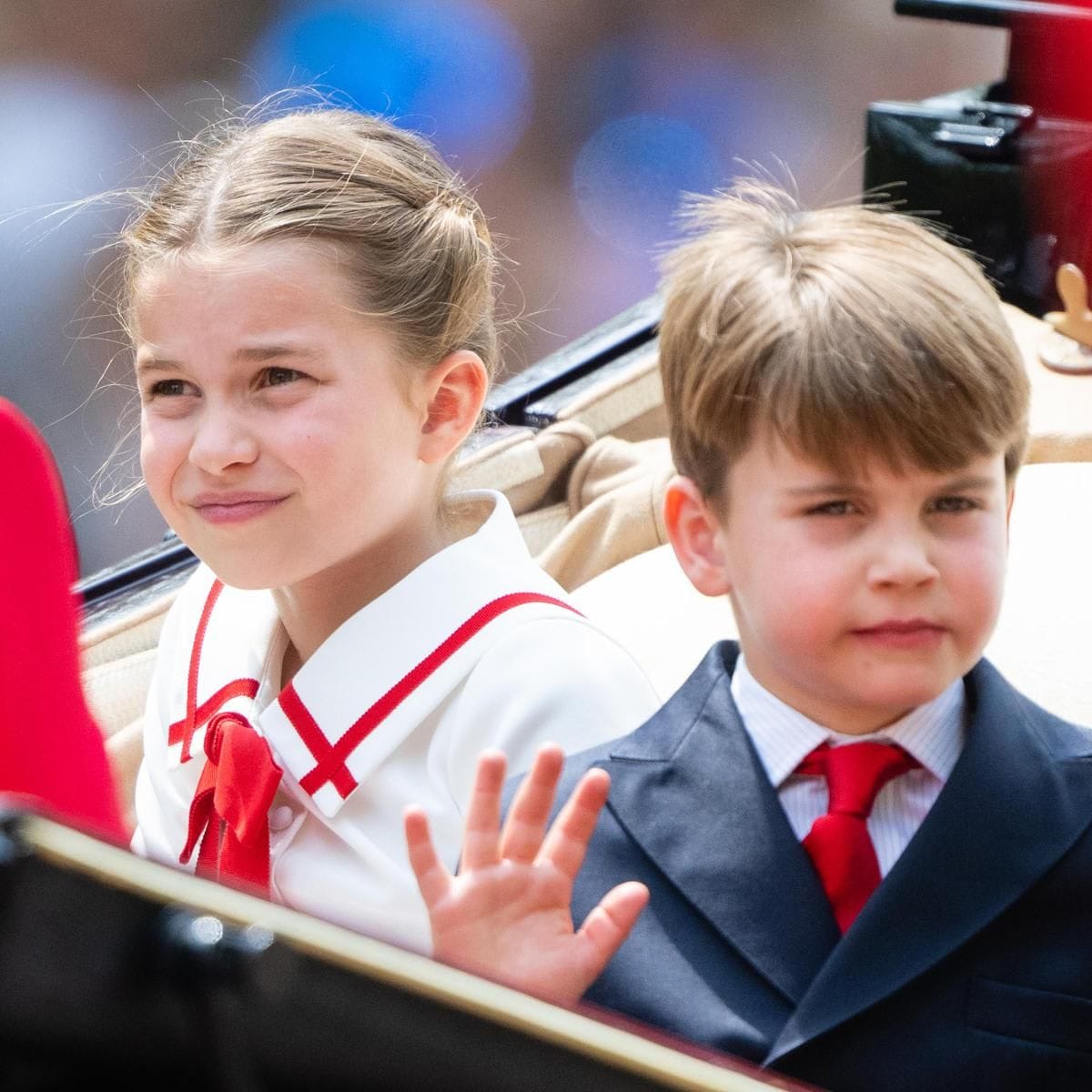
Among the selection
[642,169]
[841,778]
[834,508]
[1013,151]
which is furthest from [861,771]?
Result: [642,169]

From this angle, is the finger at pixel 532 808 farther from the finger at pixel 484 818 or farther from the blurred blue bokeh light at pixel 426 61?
the blurred blue bokeh light at pixel 426 61

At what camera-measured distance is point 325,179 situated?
1043 mm

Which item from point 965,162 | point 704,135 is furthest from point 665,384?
point 704,135

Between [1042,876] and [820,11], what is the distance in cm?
230

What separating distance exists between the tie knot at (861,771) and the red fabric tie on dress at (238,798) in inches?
14.6

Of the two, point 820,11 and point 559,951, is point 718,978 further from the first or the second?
point 820,11

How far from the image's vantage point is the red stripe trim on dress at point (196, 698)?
1.07m

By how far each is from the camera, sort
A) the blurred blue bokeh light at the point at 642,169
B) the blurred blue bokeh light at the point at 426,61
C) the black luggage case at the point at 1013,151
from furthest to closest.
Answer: the blurred blue bokeh light at the point at 642,169 < the blurred blue bokeh light at the point at 426,61 < the black luggage case at the point at 1013,151

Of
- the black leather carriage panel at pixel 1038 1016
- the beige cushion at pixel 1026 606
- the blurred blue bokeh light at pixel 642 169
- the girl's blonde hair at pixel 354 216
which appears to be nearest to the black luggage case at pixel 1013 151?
the beige cushion at pixel 1026 606

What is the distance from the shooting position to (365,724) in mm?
991

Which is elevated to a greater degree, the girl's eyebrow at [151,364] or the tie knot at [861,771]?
the girl's eyebrow at [151,364]

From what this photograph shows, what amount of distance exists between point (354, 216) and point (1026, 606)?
53 cm

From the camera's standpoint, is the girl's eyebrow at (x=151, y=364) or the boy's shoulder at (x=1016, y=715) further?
the girl's eyebrow at (x=151, y=364)

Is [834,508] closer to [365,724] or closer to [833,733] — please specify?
[833,733]
